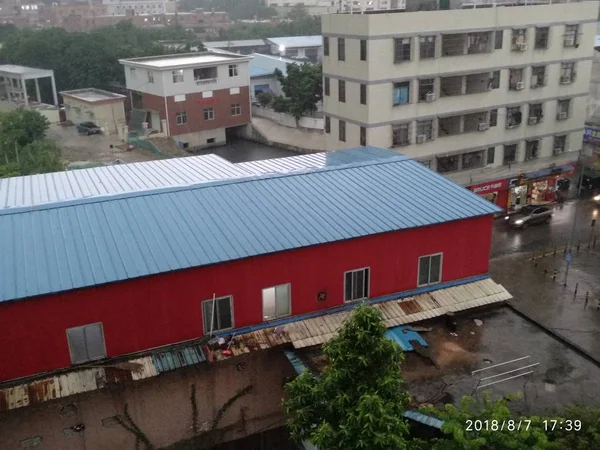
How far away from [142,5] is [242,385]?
7764 inches

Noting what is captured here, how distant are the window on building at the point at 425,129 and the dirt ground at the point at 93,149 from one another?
90.0ft

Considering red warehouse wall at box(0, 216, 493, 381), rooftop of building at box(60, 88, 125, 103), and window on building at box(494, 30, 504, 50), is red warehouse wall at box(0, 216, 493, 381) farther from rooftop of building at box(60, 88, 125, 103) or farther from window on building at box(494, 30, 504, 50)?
rooftop of building at box(60, 88, 125, 103)

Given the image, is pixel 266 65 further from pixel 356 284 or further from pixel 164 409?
pixel 164 409

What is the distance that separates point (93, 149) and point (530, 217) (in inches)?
1685

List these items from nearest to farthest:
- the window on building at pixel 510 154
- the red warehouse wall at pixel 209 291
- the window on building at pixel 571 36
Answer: the red warehouse wall at pixel 209 291
the window on building at pixel 571 36
the window on building at pixel 510 154

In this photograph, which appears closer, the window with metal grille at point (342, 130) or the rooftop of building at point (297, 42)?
the window with metal grille at point (342, 130)

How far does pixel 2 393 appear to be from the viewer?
1672cm

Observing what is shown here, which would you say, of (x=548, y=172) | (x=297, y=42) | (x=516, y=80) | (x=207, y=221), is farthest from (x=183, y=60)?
(x=207, y=221)

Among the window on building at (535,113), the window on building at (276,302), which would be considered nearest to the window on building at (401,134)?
the window on building at (535,113)

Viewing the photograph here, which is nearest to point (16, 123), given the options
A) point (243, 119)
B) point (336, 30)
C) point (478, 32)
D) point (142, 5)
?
point (243, 119)

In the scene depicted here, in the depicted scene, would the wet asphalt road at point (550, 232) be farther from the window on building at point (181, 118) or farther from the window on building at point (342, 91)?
the window on building at point (181, 118)

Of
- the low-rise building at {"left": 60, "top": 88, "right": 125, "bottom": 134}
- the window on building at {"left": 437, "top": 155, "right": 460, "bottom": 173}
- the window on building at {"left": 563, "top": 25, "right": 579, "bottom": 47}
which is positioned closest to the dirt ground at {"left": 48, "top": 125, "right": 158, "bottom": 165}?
the low-rise building at {"left": 60, "top": 88, "right": 125, "bottom": 134}

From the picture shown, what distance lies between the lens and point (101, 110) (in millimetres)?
67000

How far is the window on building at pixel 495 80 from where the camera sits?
42.0 metres
